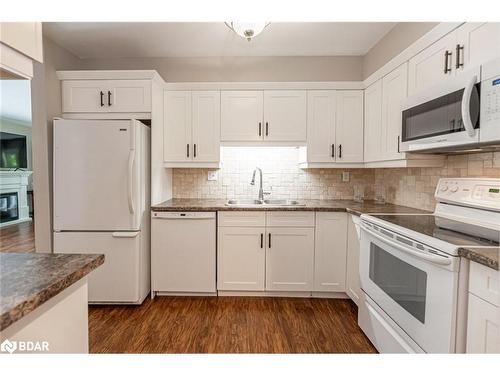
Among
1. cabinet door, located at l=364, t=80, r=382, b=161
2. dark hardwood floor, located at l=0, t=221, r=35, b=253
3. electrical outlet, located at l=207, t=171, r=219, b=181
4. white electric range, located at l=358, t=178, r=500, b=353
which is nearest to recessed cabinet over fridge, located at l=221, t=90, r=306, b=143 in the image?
electrical outlet, located at l=207, t=171, r=219, b=181

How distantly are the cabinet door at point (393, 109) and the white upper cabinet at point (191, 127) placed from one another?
163 centimetres

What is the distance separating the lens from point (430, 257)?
130 centimetres

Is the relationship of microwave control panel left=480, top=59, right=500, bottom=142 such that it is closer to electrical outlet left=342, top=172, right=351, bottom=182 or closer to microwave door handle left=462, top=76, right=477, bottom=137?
microwave door handle left=462, top=76, right=477, bottom=137

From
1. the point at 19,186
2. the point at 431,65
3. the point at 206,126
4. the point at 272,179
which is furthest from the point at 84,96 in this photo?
the point at 19,186

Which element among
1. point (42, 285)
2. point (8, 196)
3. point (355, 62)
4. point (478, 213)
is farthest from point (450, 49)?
point (8, 196)

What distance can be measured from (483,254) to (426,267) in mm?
308

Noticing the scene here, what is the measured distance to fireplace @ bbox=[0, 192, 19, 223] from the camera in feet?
21.4

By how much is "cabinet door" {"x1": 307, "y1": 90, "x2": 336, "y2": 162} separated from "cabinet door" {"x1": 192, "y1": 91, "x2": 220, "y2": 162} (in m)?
0.99

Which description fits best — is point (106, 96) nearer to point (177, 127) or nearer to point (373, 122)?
point (177, 127)

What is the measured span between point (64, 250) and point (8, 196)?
20.0 ft

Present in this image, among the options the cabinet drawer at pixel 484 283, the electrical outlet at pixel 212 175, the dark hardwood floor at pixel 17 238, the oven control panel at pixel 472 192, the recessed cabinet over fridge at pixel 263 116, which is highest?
the recessed cabinet over fridge at pixel 263 116

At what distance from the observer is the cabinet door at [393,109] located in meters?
2.18

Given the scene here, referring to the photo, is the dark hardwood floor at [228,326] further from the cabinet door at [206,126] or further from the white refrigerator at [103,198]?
the cabinet door at [206,126]

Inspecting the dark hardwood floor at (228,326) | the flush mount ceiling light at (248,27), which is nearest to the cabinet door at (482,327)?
the dark hardwood floor at (228,326)
